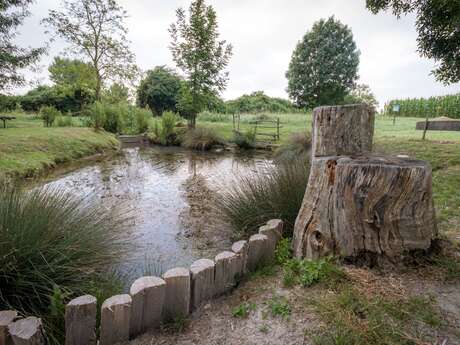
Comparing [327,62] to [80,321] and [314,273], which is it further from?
[80,321]

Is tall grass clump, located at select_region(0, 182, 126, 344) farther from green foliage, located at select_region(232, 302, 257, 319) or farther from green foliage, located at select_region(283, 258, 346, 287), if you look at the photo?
green foliage, located at select_region(283, 258, 346, 287)

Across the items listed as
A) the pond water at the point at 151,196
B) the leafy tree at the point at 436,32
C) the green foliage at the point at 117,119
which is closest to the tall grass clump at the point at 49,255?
the pond water at the point at 151,196

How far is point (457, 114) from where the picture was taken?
62.5 feet

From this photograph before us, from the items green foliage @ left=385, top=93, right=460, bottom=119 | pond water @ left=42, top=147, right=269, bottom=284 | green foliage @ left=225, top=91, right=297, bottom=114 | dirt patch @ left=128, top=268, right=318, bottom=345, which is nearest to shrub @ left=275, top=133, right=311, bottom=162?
pond water @ left=42, top=147, right=269, bottom=284

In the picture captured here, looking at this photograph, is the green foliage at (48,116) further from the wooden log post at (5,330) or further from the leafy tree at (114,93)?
the wooden log post at (5,330)

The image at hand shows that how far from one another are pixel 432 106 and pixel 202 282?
86.1 feet

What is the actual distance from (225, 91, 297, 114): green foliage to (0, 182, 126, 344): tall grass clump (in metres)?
26.8

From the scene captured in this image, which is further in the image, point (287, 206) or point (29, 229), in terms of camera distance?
point (287, 206)

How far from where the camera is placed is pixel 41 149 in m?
6.81

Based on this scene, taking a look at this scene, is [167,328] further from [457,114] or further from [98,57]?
[457,114]

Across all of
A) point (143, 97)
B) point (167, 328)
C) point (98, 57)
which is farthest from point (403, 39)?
point (143, 97)

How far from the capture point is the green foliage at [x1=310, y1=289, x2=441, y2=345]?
3.66ft

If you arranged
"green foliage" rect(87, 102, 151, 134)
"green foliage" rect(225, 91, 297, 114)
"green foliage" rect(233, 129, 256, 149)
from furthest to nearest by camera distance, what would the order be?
1. "green foliage" rect(225, 91, 297, 114)
2. "green foliage" rect(87, 102, 151, 134)
3. "green foliage" rect(233, 129, 256, 149)

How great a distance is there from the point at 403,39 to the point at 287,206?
5.25 metres
